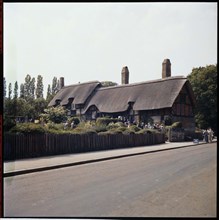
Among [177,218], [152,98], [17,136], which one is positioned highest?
[152,98]

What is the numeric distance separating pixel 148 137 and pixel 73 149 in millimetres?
2627

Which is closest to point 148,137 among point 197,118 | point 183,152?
point 183,152

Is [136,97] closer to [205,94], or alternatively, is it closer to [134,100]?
[134,100]

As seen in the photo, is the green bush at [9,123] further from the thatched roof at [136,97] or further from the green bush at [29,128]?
the thatched roof at [136,97]

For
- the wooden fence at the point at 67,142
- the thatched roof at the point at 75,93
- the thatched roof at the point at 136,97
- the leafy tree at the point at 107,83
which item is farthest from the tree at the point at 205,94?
the wooden fence at the point at 67,142

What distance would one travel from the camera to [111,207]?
11.9ft

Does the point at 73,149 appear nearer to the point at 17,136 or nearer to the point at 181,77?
the point at 17,136

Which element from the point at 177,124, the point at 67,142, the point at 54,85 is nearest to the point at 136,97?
the point at 177,124

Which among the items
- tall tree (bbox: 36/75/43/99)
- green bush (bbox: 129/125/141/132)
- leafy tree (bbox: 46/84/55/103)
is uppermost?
tall tree (bbox: 36/75/43/99)

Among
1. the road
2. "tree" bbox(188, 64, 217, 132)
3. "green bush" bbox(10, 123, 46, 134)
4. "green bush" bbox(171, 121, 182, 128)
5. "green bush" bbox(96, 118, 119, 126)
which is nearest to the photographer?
the road

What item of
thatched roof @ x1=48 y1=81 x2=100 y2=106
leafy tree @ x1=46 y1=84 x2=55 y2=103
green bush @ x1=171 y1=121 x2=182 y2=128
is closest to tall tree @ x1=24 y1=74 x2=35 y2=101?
leafy tree @ x1=46 y1=84 x2=55 y2=103

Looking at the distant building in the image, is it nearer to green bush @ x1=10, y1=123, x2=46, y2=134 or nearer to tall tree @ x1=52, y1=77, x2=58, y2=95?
tall tree @ x1=52, y1=77, x2=58, y2=95

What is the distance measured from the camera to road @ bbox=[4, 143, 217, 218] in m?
3.59

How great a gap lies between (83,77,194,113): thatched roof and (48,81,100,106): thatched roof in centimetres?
22
